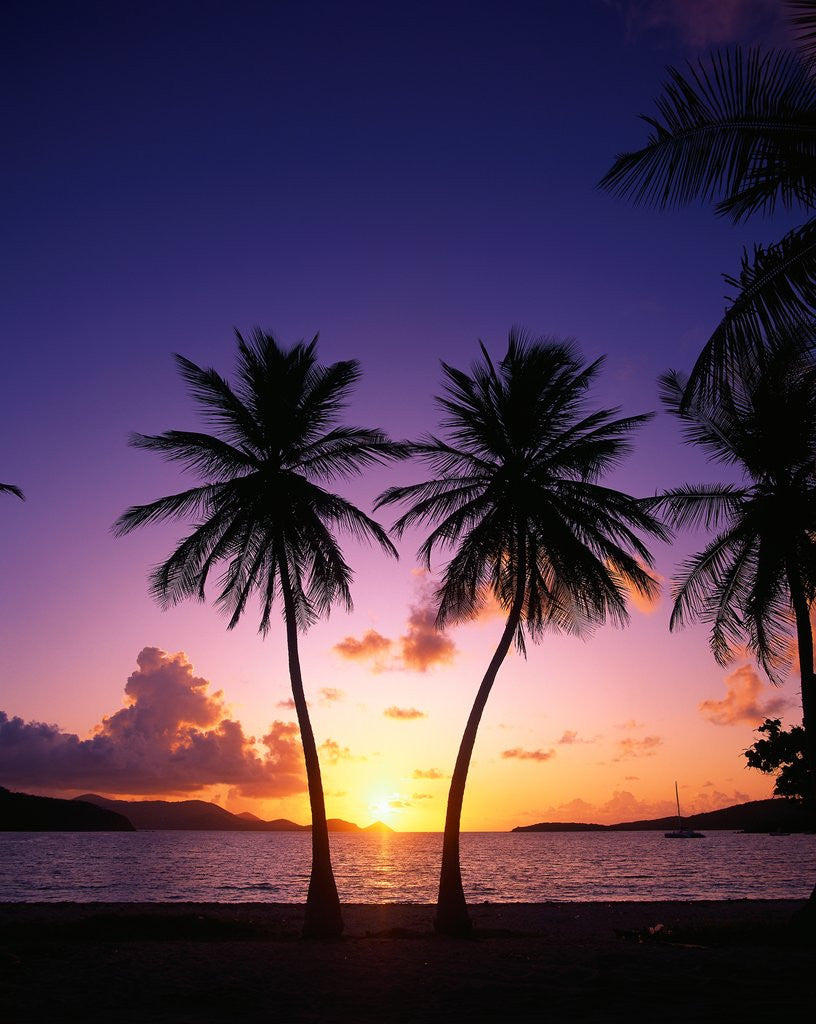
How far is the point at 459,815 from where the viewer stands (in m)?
17.2

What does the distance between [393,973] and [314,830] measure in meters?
5.51

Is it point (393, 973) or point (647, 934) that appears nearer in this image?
point (393, 973)

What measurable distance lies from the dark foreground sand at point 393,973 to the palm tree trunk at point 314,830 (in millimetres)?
525

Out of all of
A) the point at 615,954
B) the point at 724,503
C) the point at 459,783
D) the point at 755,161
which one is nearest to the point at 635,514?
the point at 724,503

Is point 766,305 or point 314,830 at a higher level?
point 766,305

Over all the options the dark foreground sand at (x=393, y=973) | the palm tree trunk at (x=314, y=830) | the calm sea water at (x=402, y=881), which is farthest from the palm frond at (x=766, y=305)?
the calm sea water at (x=402, y=881)

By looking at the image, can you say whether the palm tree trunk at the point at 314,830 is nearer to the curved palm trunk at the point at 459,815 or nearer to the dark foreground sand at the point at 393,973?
the dark foreground sand at the point at 393,973

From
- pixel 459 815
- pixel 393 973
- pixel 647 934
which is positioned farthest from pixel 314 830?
pixel 647 934

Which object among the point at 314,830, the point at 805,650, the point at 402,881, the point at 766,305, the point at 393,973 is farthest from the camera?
the point at 402,881

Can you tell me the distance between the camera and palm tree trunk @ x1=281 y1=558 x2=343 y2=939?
655 inches

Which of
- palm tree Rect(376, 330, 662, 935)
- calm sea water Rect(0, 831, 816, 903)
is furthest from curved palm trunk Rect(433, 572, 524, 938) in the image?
calm sea water Rect(0, 831, 816, 903)

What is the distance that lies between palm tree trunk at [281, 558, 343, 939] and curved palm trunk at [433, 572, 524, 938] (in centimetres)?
229

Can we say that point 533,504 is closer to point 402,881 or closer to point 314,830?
point 314,830

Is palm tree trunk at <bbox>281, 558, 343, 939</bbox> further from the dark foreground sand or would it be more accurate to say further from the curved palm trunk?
the curved palm trunk
